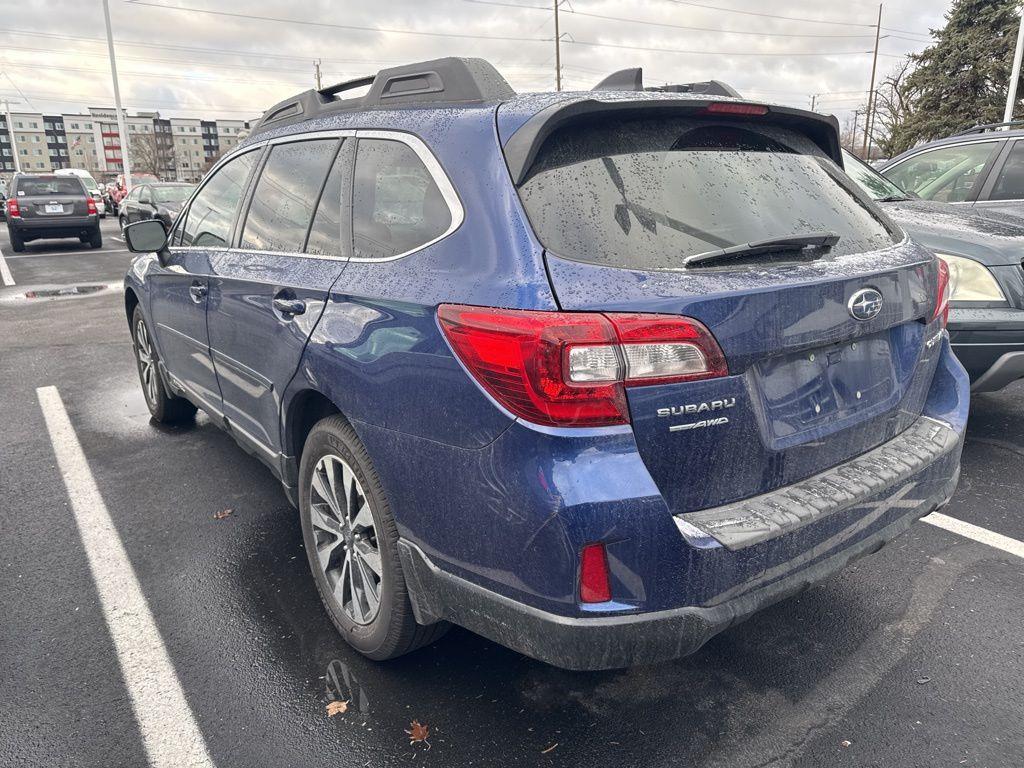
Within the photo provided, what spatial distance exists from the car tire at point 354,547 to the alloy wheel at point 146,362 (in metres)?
2.74

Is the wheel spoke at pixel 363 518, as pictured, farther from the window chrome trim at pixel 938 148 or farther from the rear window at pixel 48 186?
the rear window at pixel 48 186

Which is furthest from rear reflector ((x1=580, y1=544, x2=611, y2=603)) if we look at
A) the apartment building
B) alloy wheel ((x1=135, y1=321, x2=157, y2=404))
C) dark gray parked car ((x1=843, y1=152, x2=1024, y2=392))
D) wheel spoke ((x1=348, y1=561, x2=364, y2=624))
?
the apartment building

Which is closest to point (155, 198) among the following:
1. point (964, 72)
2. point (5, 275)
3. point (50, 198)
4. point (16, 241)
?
point (50, 198)

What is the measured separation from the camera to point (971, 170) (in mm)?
6543

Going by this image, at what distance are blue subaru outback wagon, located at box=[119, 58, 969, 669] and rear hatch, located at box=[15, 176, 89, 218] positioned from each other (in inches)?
684

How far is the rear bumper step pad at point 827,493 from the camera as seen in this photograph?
1874 millimetres

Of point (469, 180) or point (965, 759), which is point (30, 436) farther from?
point (965, 759)

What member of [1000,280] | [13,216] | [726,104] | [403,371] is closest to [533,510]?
[403,371]

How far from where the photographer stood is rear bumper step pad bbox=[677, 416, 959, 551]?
1.87 metres

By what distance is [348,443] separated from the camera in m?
2.38

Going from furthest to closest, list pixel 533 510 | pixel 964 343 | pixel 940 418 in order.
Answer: pixel 964 343, pixel 940 418, pixel 533 510

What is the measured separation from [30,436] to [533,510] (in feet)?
14.9

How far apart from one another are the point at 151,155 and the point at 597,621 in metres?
109

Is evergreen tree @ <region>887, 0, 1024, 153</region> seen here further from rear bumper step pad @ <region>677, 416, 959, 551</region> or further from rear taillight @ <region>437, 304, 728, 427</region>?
rear taillight @ <region>437, 304, 728, 427</region>
